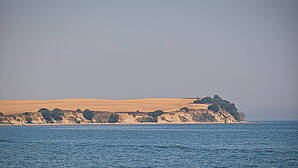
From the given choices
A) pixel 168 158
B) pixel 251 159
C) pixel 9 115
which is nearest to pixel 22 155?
pixel 168 158

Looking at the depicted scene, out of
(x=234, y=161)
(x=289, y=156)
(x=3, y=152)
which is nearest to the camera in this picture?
(x=234, y=161)

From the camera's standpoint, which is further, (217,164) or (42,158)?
(42,158)

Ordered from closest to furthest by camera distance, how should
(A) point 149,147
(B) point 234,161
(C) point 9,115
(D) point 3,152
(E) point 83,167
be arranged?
1. (E) point 83,167
2. (B) point 234,161
3. (D) point 3,152
4. (A) point 149,147
5. (C) point 9,115

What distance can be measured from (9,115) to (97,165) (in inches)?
5841

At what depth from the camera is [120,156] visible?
64.1 metres

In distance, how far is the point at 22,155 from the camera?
210 feet

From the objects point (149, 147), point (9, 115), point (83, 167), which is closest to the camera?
point (83, 167)

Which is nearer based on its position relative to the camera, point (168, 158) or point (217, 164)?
point (217, 164)

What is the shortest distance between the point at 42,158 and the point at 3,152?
968 cm

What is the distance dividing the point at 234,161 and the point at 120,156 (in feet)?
48.9

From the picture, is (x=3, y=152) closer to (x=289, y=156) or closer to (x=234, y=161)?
(x=234, y=161)

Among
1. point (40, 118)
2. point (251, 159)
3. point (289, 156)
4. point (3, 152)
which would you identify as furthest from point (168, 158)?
point (40, 118)

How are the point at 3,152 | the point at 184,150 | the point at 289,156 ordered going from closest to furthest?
the point at 289,156, the point at 3,152, the point at 184,150

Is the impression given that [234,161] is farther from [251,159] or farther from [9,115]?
[9,115]
